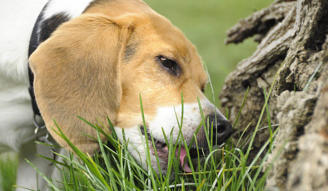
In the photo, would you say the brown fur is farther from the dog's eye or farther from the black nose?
the black nose

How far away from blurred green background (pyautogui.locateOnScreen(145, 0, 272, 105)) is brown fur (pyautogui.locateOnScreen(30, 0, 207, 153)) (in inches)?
107

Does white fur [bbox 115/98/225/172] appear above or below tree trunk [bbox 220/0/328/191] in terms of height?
below

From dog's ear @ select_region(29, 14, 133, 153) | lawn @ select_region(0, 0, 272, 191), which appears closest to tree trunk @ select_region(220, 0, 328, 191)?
dog's ear @ select_region(29, 14, 133, 153)

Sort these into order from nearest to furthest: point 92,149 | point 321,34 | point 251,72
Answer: point 321,34 → point 92,149 → point 251,72

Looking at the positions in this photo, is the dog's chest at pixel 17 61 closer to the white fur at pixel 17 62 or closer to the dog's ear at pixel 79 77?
the white fur at pixel 17 62

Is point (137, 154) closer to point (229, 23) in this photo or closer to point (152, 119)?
point (152, 119)

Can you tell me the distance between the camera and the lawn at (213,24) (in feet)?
21.6

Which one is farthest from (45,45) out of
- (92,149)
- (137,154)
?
(137,154)

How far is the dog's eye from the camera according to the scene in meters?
2.66

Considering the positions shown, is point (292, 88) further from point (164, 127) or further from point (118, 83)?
point (118, 83)

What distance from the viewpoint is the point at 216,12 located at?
9.48 metres

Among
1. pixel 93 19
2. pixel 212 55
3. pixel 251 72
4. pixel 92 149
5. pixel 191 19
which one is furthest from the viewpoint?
pixel 191 19

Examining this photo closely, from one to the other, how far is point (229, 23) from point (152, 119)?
20.3 ft

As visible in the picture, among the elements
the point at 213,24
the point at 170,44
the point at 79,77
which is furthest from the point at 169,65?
the point at 213,24
